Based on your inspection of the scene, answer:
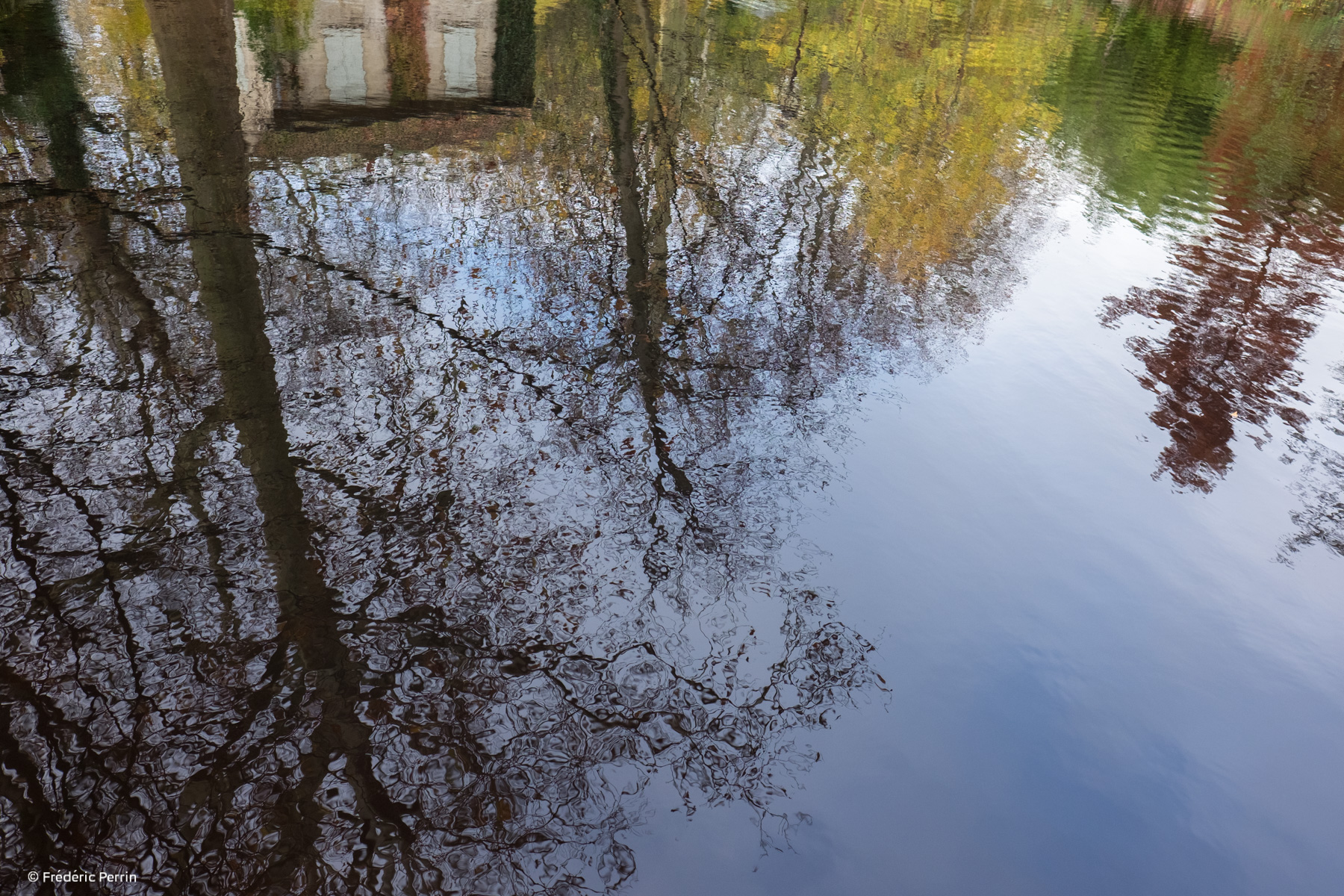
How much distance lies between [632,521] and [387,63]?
11.9m

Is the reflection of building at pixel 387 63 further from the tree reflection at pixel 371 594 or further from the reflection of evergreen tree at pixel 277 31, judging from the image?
the tree reflection at pixel 371 594

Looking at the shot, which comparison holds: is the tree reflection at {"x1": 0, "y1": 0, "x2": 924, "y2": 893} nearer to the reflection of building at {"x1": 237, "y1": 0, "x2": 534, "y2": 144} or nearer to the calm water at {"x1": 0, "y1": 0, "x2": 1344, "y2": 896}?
the calm water at {"x1": 0, "y1": 0, "x2": 1344, "y2": 896}

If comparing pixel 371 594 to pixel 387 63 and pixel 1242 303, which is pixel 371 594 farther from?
pixel 387 63

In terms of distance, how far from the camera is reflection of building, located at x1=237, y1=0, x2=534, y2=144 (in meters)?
11.6

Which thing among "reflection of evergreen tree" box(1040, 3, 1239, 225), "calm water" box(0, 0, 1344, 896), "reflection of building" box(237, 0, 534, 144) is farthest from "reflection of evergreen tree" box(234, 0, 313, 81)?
"reflection of evergreen tree" box(1040, 3, 1239, 225)

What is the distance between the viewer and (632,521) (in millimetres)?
5285

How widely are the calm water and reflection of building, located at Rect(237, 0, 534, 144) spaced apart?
342 mm

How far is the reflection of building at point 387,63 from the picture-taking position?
11.6 m

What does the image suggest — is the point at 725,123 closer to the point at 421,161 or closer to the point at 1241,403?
the point at 421,161

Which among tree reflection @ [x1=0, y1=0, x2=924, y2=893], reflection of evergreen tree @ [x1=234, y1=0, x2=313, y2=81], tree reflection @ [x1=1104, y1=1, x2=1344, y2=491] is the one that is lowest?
tree reflection @ [x1=0, y1=0, x2=924, y2=893]

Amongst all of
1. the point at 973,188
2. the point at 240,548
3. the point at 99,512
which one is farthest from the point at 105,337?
the point at 973,188

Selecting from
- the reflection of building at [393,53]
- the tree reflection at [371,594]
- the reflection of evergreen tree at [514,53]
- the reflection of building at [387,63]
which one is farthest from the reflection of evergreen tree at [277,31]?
the tree reflection at [371,594]

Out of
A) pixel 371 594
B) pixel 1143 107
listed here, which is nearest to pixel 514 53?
pixel 1143 107

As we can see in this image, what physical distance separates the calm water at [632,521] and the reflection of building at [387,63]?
34 cm
